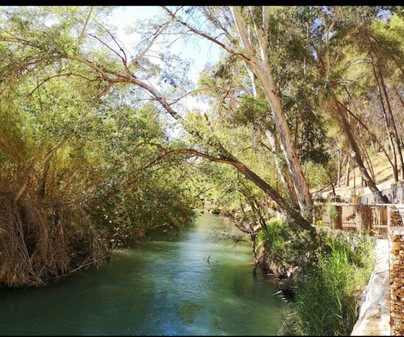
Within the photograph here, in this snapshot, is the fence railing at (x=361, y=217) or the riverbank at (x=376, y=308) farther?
the fence railing at (x=361, y=217)

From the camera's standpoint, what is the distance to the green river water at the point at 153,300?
19.6ft

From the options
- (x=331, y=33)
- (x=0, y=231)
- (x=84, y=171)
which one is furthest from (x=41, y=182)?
(x=331, y=33)

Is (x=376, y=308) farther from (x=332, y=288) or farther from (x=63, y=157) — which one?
(x=63, y=157)

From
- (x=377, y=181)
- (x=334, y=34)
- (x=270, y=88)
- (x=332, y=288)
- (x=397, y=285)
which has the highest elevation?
(x=334, y=34)

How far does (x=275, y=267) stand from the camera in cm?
1076

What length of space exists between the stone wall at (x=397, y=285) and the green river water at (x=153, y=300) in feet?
4.18

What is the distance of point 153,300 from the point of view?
316 inches

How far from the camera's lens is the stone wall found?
160 inches

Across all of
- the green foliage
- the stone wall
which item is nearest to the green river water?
the green foliage

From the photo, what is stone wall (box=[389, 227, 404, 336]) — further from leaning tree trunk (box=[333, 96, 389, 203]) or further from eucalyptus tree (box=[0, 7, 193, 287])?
leaning tree trunk (box=[333, 96, 389, 203])

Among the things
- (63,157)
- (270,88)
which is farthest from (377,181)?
(63,157)

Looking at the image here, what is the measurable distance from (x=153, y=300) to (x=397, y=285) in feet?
16.4

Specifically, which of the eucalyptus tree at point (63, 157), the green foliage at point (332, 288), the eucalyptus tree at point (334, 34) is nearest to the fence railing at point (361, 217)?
the green foliage at point (332, 288)

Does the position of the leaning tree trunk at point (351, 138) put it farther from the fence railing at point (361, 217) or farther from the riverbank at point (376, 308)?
the riverbank at point (376, 308)
